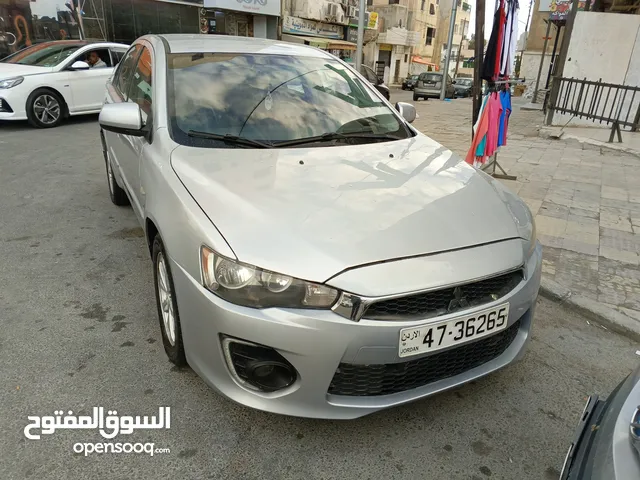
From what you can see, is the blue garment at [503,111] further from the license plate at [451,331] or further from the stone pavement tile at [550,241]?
the license plate at [451,331]

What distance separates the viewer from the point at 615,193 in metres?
5.93

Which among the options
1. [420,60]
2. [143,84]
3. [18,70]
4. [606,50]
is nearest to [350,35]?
[420,60]

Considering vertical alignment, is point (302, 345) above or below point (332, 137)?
below

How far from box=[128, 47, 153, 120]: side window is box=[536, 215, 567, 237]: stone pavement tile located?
3.63 meters

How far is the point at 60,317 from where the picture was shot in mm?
2830

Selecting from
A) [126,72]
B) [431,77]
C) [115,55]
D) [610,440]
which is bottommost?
[431,77]

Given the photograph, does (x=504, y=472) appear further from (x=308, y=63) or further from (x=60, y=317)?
(x=308, y=63)

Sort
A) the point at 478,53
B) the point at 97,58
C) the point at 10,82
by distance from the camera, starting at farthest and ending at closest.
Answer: the point at 97,58
the point at 10,82
the point at 478,53

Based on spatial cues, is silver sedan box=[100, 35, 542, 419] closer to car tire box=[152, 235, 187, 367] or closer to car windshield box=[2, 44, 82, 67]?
car tire box=[152, 235, 187, 367]

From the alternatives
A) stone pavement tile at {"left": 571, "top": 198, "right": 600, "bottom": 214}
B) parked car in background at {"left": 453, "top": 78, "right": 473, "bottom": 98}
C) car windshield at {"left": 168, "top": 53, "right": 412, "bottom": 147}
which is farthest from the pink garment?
parked car in background at {"left": 453, "top": 78, "right": 473, "bottom": 98}

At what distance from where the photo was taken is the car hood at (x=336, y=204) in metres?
1.79

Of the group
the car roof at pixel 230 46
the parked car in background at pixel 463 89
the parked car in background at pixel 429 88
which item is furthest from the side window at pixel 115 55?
the parked car in background at pixel 463 89

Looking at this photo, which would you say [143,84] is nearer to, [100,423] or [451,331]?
[100,423]

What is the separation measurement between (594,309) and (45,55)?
33.0 feet
